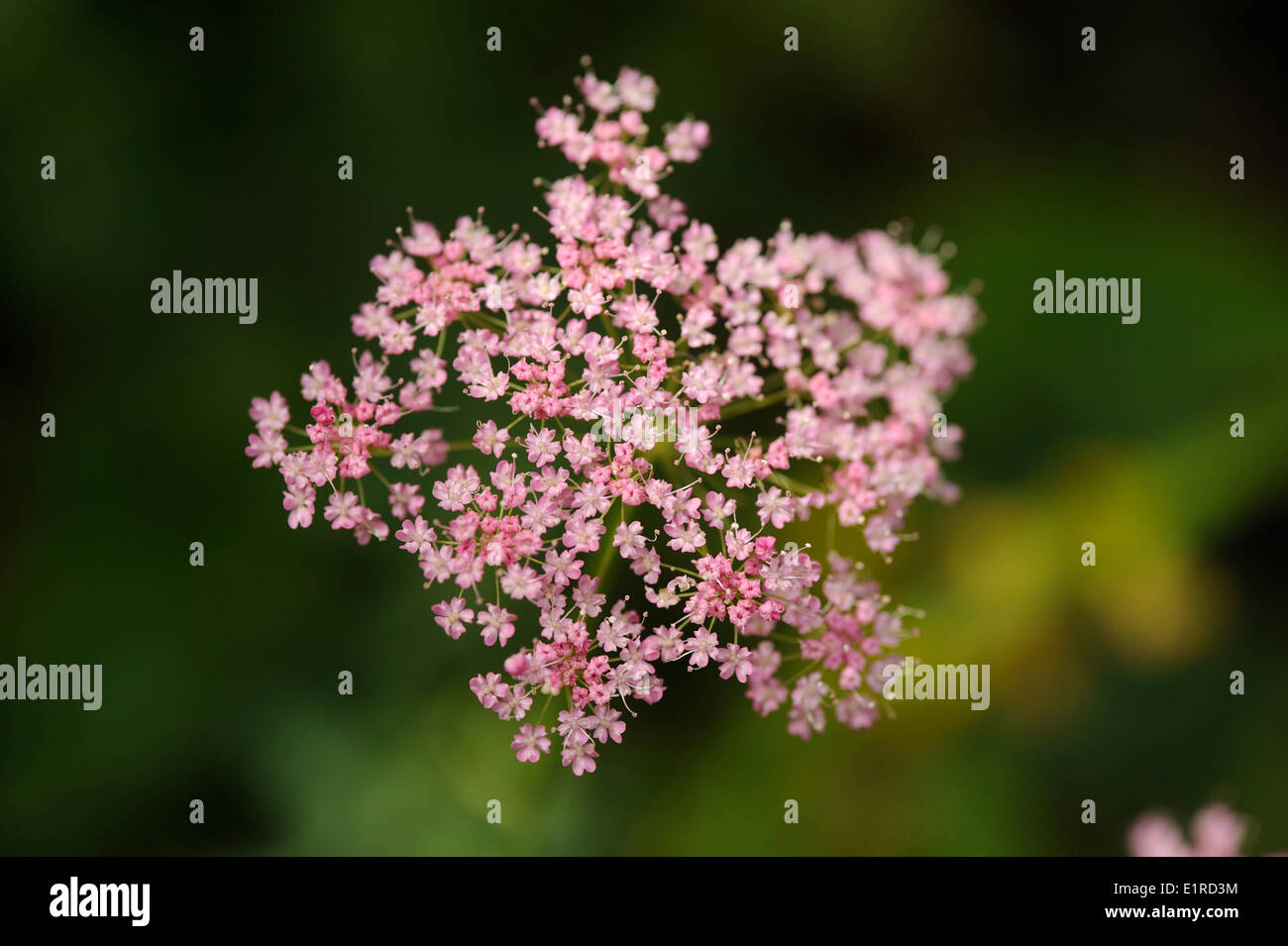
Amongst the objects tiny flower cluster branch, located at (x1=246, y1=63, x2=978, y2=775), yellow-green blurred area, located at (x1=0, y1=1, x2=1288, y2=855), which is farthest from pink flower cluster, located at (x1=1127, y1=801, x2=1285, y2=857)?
tiny flower cluster branch, located at (x1=246, y1=63, x2=978, y2=775)

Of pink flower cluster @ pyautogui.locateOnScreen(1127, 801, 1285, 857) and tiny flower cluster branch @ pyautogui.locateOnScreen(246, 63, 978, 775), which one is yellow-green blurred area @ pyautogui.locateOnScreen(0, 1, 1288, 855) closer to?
pink flower cluster @ pyautogui.locateOnScreen(1127, 801, 1285, 857)

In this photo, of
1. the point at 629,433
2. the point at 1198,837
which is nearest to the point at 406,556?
the point at 629,433

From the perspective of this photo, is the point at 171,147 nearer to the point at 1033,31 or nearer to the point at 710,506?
the point at 710,506

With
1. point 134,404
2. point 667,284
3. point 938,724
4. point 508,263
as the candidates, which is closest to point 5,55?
point 134,404

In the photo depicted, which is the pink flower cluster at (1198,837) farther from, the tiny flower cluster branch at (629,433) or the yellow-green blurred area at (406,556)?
the tiny flower cluster branch at (629,433)

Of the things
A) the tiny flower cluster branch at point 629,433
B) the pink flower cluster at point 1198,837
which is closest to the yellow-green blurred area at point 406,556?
the pink flower cluster at point 1198,837

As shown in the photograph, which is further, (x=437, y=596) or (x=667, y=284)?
(x=437, y=596)
